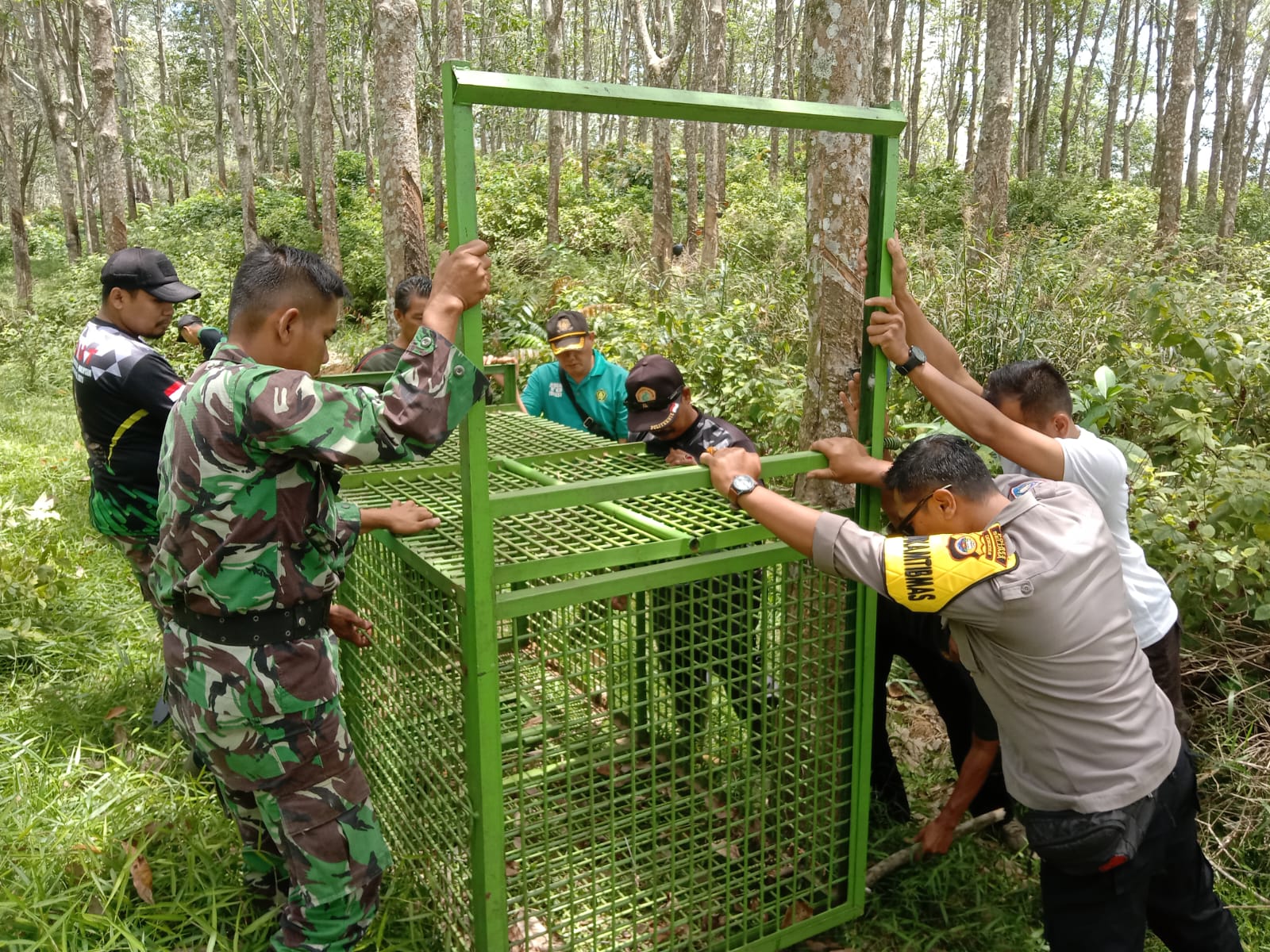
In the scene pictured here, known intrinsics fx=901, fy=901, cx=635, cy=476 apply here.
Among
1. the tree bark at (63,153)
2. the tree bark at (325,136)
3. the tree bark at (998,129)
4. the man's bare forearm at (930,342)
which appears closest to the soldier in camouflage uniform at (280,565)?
the man's bare forearm at (930,342)

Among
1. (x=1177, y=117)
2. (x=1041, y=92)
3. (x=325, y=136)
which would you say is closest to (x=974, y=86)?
(x=1041, y=92)

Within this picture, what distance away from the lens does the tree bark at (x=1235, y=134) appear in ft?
46.9

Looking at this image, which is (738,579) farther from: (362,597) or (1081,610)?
(362,597)

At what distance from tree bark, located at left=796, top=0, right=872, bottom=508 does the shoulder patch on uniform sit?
3.67 feet

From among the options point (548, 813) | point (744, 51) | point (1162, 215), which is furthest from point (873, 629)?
point (744, 51)

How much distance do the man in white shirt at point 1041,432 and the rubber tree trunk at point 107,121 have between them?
8.31m

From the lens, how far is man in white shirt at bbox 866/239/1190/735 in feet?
7.93

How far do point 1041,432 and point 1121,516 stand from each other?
33 centimetres

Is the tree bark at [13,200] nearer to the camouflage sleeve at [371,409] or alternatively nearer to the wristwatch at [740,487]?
the camouflage sleeve at [371,409]

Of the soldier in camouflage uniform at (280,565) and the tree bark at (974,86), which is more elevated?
the tree bark at (974,86)

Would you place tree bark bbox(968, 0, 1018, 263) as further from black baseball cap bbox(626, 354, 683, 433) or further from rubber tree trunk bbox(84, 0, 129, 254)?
rubber tree trunk bbox(84, 0, 129, 254)

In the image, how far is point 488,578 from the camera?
190 centimetres

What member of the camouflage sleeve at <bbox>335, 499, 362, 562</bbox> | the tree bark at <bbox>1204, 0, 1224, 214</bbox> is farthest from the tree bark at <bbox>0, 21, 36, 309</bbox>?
the tree bark at <bbox>1204, 0, 1224, 214</bbox>

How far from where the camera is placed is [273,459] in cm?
195
